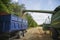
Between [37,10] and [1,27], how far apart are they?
29.4ft

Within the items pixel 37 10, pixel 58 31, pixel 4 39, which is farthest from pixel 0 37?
pixel 37 10

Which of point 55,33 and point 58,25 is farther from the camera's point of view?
point 55,33

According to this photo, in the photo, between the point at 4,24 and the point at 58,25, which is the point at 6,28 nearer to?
the point at 4,24

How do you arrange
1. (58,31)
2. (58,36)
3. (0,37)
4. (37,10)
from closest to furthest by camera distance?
(0,37)
(58,31)
(58,36)
(37,10)

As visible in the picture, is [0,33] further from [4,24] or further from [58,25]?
[58,25]

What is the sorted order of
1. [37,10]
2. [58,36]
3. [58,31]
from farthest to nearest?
1. [37,10]
2. [58,36]
3. [58,31]

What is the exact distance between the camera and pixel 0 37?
10.3 meters

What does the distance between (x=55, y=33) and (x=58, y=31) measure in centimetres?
79

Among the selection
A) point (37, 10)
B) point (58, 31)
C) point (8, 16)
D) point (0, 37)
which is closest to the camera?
point (8, 16)

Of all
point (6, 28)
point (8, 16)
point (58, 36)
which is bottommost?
point (58, 36)

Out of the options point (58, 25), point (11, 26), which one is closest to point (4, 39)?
point (11, 26)

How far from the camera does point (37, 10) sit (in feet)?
59.9

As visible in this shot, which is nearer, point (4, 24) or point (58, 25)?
point (4, 24)

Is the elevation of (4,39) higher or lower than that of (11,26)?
lower
